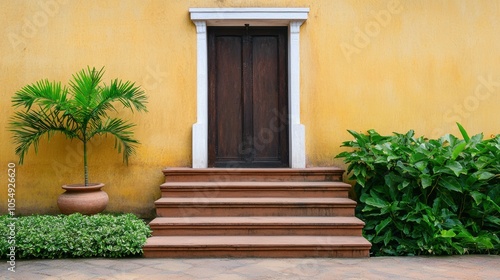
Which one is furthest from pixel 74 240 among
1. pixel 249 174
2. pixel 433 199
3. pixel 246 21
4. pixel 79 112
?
pixel 433 199

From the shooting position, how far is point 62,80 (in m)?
5.93

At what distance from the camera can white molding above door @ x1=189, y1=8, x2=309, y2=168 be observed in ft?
19.5

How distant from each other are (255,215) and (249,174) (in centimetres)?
73

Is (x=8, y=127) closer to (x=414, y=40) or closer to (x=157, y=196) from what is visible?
(x=157, y=196)

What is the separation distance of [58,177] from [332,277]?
391 centimetres

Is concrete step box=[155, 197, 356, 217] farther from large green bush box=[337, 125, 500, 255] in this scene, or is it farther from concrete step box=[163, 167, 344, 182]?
concrete step box=[163, 167, 344, 182]

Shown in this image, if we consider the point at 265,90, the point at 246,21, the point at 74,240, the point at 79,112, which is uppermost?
the point at 246,21

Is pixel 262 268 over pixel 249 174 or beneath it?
beneath

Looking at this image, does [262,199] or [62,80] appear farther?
[62,80]

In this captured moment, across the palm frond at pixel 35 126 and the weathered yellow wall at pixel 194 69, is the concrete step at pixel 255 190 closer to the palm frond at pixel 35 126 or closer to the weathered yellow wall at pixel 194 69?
the weathered yellow wall at pixel 194 69

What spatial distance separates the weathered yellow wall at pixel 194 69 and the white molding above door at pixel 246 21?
0.11m

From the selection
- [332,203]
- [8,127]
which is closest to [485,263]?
[332,203]

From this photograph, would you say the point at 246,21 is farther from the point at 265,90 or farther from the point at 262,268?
the point at 262,268

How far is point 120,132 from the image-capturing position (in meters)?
5.73
